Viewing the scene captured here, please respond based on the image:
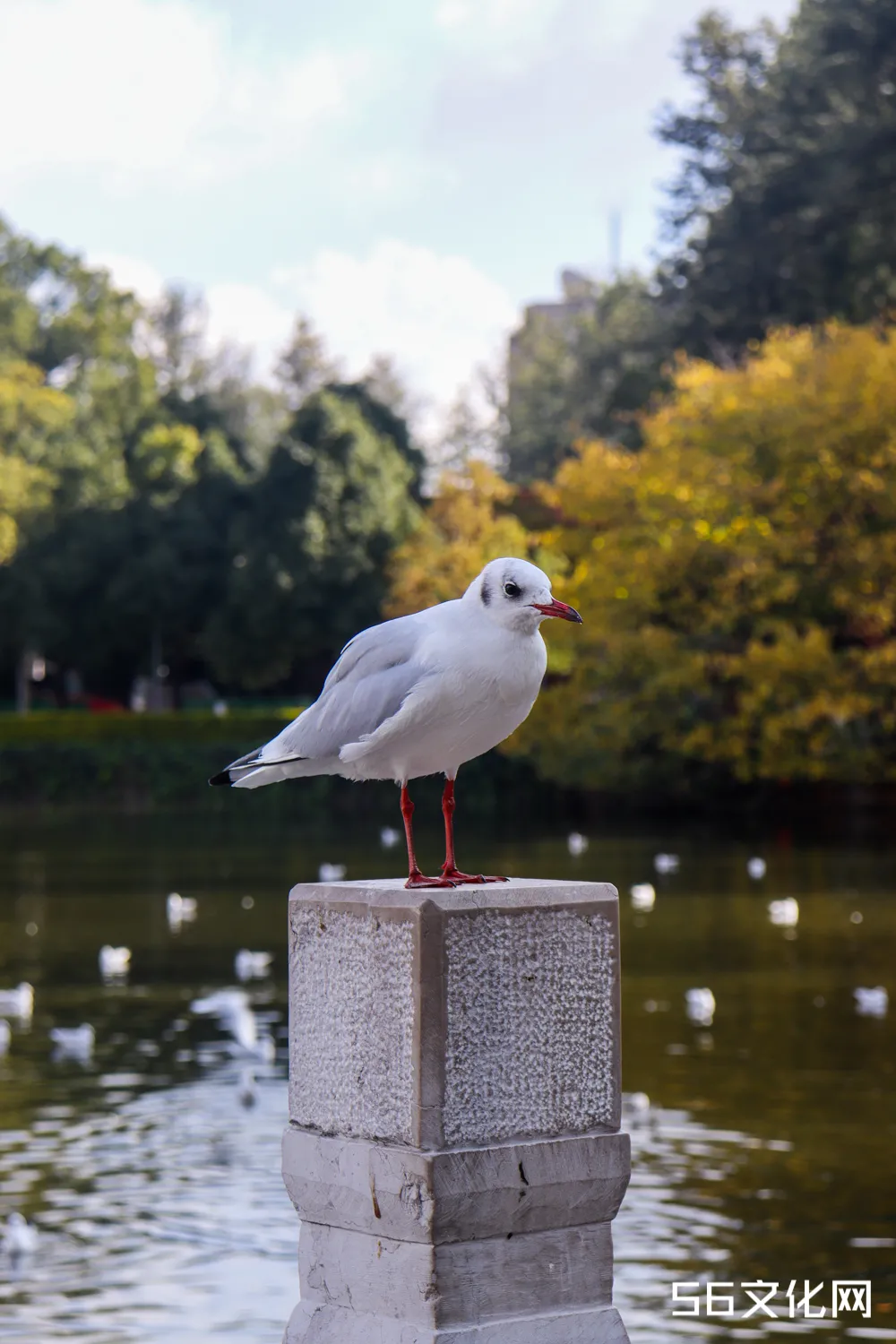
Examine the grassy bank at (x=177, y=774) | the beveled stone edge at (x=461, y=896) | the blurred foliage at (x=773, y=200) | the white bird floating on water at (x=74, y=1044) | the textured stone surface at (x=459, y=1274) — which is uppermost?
the blurred foliage at (x=773, y=200)

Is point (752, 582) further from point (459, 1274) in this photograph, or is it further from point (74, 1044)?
point (459, 1274)

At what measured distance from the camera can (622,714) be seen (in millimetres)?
39312

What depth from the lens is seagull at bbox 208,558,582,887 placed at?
4895mm

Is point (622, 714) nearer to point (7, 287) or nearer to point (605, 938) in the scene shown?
point (605, 938)

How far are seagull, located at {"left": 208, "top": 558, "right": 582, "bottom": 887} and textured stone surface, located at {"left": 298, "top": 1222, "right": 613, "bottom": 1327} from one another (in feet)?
2.63

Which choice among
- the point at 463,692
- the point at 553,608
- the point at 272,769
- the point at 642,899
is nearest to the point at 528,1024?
the point at 463,692

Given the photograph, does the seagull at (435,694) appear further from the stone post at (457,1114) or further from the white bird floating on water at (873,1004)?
the white bird floating on water at (873,1004)

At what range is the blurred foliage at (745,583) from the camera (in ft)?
120

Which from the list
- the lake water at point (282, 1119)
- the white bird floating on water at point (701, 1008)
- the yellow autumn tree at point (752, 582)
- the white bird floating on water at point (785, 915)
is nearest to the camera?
the lake water at point (282, 1119)

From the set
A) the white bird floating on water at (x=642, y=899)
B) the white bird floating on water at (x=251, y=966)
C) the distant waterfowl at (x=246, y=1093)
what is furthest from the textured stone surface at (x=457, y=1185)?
the white bird floating on water at (x=642, y=899)

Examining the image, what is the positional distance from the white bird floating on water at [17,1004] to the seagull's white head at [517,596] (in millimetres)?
15009

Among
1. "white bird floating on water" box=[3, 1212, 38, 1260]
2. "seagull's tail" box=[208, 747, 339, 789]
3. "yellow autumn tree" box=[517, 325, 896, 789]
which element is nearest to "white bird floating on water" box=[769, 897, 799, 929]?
"yellow autumn tree" box=[517, 325, 896, 789]

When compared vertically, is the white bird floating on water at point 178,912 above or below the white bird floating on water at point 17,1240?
above

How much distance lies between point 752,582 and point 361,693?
3283 cm
